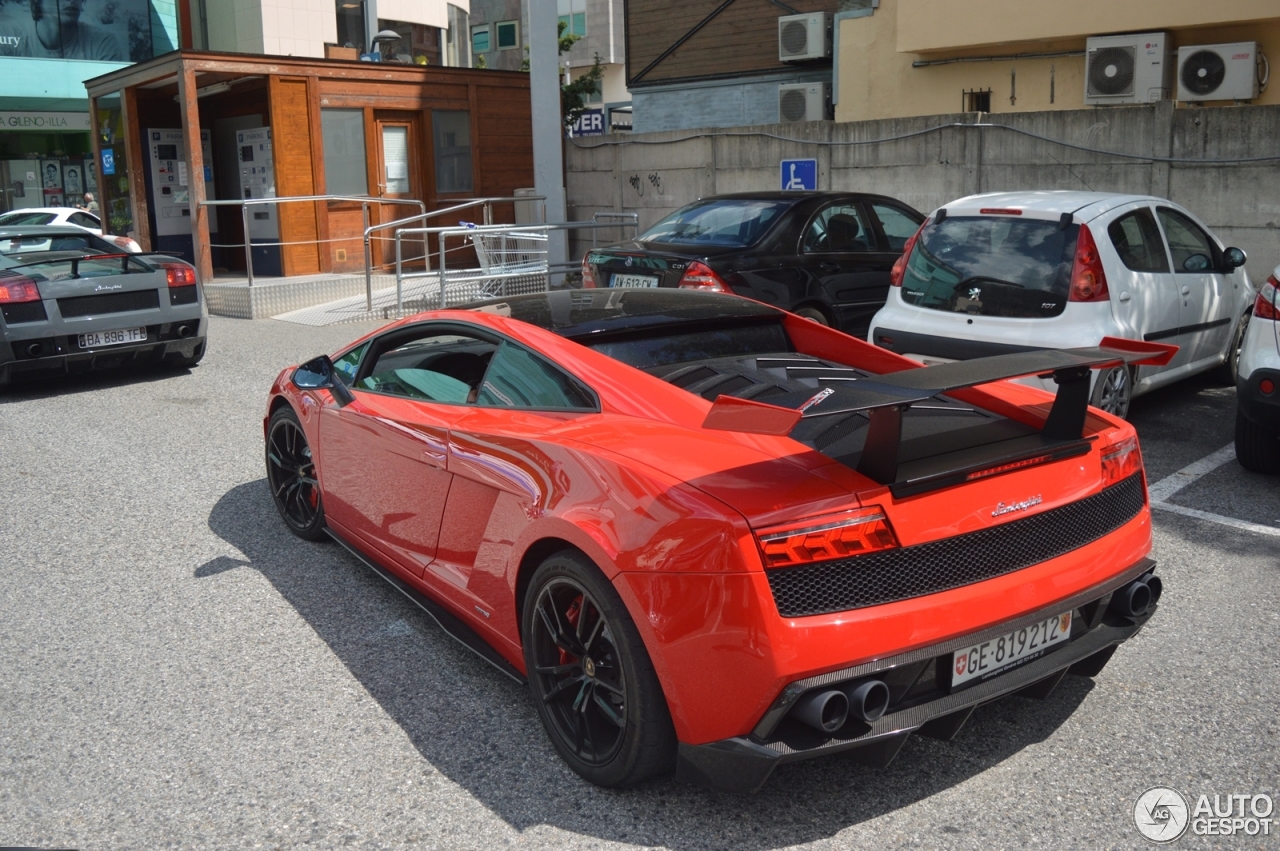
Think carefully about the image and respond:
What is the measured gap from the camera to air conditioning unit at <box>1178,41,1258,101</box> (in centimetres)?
1466

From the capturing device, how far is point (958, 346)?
23.5 ft

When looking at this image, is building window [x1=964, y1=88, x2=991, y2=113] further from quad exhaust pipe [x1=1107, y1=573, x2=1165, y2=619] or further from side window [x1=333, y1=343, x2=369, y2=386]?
quad exhaust pipe [x1=1107, y1=573, x2=1165, y2=619]

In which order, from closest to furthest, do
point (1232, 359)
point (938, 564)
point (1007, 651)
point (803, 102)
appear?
point (938, 564) < point (1007, 651) < point (1232, 359) < point (803, 102)

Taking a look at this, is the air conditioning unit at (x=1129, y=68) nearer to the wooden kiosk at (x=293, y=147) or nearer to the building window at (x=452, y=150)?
the wooden kiosk at (x=293, y=147)

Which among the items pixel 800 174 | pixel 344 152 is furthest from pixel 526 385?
pixel 344 152

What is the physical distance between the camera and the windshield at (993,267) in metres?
6.94

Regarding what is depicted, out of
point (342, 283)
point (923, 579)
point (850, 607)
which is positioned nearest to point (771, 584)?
point (850, 607)

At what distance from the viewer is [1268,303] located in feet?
20.3

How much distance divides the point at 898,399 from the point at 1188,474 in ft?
14.8

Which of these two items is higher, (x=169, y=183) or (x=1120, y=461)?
(x=169, y=183)

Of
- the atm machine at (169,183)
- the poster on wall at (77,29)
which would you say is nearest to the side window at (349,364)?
the atm machine at (169,183)

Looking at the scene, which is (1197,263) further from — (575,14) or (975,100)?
(575,14)

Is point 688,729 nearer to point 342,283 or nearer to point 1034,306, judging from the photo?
point 1034,306

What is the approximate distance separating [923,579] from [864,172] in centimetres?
1213
